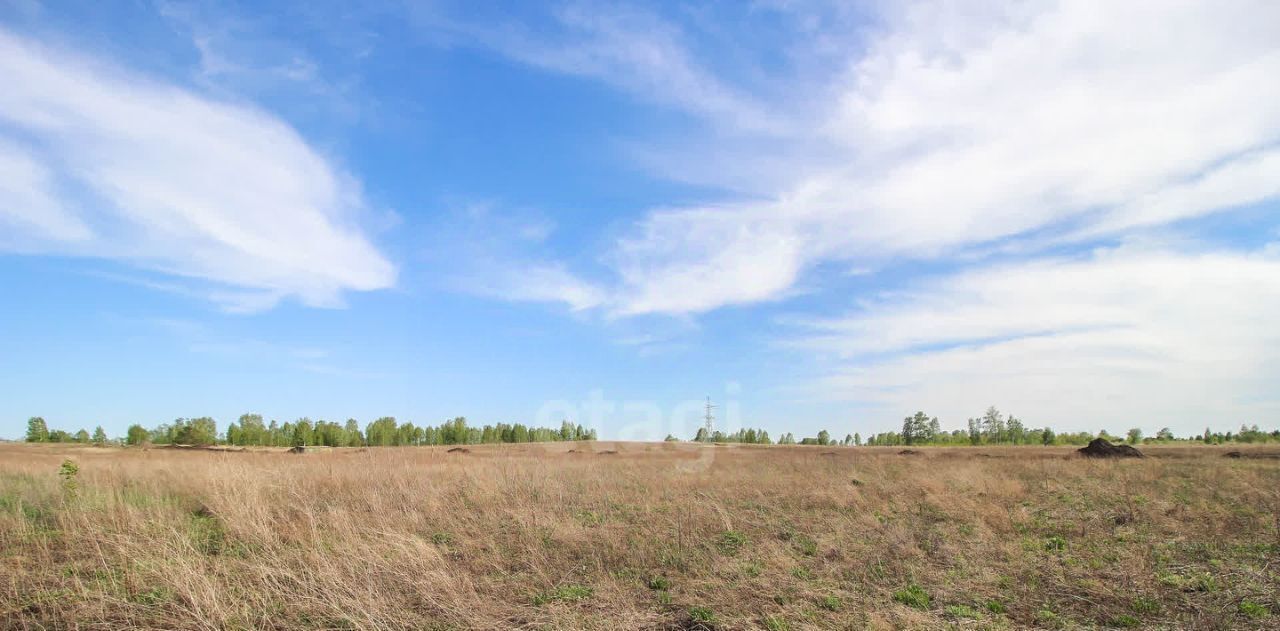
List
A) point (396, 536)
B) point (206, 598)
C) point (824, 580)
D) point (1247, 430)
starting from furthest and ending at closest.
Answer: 1. point (1247, 430)
2. point (396, 536)
3. point (824, 580)
4. point (206, 598)

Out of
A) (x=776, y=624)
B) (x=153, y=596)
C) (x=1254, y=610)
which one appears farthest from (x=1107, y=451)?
(x=153, y=596)

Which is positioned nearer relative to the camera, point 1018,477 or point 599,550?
point 599,550

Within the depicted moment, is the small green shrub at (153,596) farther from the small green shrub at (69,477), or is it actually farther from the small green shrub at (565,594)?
the small green shrub at (69,477)

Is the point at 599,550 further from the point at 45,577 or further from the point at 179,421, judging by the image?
the point at 179,421

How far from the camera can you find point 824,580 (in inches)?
309

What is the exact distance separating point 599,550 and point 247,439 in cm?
8458

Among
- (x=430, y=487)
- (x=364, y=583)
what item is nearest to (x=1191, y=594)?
(x=364, y=583)

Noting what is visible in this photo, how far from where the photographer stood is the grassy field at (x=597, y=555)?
6.57m

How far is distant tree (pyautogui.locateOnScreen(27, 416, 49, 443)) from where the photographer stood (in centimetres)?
6181

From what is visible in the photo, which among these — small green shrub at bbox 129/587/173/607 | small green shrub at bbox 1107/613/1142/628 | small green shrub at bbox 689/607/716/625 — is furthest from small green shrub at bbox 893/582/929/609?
small green shrub at bbox 129/587/173/607

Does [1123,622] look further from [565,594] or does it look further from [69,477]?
[69,477]

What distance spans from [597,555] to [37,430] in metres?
86.4

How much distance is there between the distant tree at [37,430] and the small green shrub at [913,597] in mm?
88241

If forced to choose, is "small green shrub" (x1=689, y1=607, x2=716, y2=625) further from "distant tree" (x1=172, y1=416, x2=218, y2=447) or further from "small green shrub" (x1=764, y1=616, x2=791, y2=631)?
"distant tree" (x1=172, y1=416, x2=218, y2=447)
